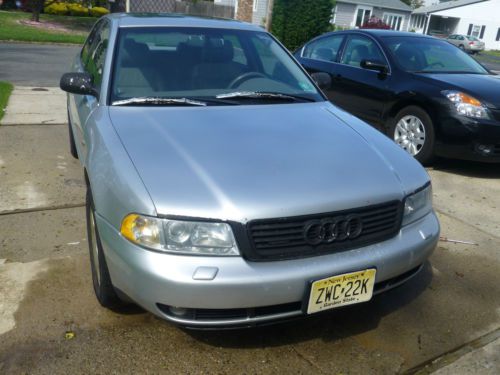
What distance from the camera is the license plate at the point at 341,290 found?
2.24 meters

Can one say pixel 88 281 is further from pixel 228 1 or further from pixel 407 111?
pixel 228 1

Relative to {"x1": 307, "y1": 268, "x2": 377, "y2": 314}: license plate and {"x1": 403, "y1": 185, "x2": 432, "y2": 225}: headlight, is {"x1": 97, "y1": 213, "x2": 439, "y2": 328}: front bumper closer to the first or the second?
{"x1": 307, "y1": 268, "x2": 377, "y2": 314}: license plate

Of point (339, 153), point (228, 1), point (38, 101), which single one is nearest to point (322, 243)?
point (339, 153)

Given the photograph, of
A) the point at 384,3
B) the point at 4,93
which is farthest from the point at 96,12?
the point at 4,93

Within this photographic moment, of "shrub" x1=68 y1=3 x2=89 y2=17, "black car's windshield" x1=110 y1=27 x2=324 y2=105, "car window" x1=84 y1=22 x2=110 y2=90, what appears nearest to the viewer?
"black car's windshield" x1=110 y1=27 x2=324 y2=105

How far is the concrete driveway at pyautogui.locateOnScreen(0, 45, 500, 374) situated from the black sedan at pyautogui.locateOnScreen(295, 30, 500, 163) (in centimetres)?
179

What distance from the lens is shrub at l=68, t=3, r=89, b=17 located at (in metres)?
32.6

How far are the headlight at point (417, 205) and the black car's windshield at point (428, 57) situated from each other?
12.2 ft

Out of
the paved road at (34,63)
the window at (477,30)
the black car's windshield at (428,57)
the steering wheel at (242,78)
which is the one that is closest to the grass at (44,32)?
the paved road at (34,63)

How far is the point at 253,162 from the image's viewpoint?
2.49 meters

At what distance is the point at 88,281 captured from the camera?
3.11 metres

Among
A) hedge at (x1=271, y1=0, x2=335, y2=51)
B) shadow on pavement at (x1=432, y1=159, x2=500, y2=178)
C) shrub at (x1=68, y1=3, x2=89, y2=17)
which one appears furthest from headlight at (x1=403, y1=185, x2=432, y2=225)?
shrub at (x1=68, y1=3, x2=89, y2=17)

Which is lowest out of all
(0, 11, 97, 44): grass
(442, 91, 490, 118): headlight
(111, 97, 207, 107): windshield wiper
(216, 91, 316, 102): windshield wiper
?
(0, 11, 97, 44): grass

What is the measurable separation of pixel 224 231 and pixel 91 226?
1.15 m
